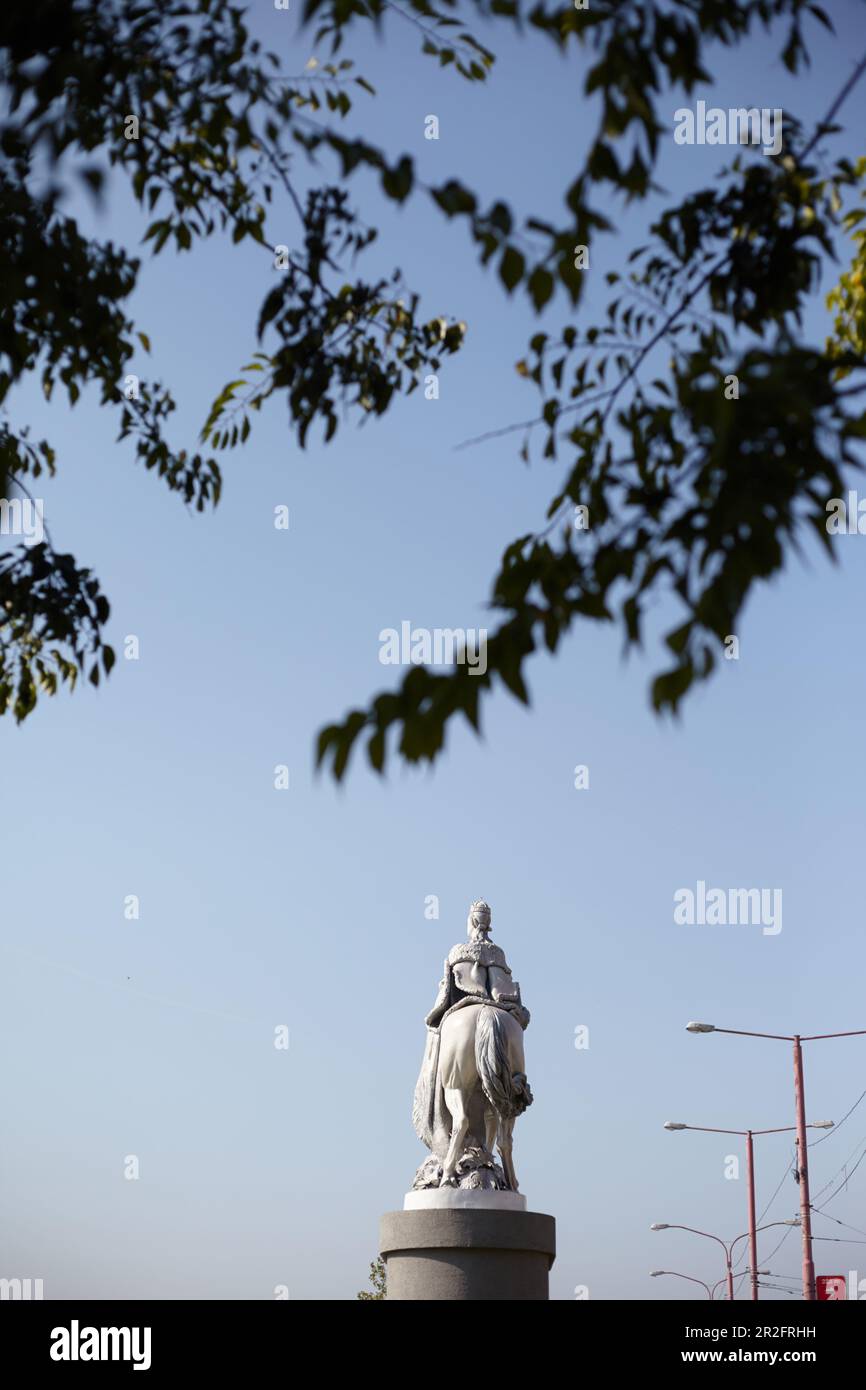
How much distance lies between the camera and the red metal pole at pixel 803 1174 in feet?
78.3

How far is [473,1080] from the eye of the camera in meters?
14.9

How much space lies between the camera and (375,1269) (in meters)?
37.7

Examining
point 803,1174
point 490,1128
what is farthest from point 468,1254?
point 803,1174

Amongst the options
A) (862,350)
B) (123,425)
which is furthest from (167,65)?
(862,350)

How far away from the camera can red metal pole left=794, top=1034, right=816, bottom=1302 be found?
23.9 m

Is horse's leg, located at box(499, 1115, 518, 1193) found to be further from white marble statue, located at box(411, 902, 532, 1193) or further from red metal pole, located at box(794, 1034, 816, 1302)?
red metal pole, located at box(794, 1034, 816, 1302)

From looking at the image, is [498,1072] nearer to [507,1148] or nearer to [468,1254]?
[507,1148]

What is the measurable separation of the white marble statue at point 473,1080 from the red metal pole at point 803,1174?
1117 cm

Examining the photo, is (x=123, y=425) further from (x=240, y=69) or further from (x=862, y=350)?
(x=862, y=350)

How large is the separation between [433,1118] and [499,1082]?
0.94 metres

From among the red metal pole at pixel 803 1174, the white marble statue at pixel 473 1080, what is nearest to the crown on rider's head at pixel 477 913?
the white marble statue at pixel 473 1080

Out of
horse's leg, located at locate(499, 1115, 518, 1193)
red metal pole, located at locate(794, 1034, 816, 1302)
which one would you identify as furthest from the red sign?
horse's leg, located at locate(499, 1115, 518, 1193)

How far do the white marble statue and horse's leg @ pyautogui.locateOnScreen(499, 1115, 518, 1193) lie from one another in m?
0.01

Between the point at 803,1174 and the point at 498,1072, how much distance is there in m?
12.0
